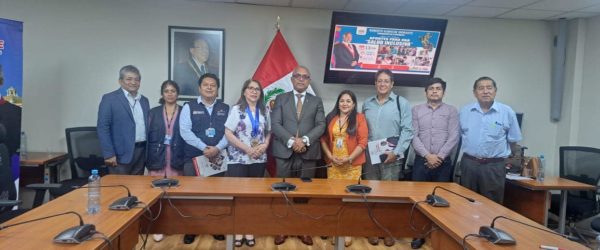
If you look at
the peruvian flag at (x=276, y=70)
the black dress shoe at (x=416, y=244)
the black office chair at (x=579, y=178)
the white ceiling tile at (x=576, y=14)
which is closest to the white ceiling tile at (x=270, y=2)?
the peruvian flag at (x=276, y=70)

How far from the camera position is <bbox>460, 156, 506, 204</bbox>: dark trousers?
10.4 feet

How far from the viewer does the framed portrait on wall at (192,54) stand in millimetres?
3920

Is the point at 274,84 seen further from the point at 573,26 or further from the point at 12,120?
the point at 573,26

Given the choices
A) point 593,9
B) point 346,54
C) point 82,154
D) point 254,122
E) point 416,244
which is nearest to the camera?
point 254,122

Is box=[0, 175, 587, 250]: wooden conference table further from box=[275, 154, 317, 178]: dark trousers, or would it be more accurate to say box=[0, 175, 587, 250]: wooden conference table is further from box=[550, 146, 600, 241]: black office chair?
box=[550, 146, 600, 241]: black office chair

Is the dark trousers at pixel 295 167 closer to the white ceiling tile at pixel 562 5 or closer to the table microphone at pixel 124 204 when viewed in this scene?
the table microphone at pixel 124 204

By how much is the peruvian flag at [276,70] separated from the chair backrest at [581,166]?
2.76 metres

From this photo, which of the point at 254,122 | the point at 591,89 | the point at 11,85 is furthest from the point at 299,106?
the point at 591,89

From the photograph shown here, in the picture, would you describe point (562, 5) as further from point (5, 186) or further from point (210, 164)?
point (5, 186)

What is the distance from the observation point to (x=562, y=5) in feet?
11.8

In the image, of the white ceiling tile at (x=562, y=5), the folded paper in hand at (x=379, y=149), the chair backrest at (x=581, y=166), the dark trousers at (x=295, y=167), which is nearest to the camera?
the dark trousers at (x=295, y=167)

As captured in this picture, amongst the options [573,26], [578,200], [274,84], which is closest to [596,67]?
[573,26]

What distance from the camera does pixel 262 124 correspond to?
3051mm

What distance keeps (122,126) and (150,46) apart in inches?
48.0
